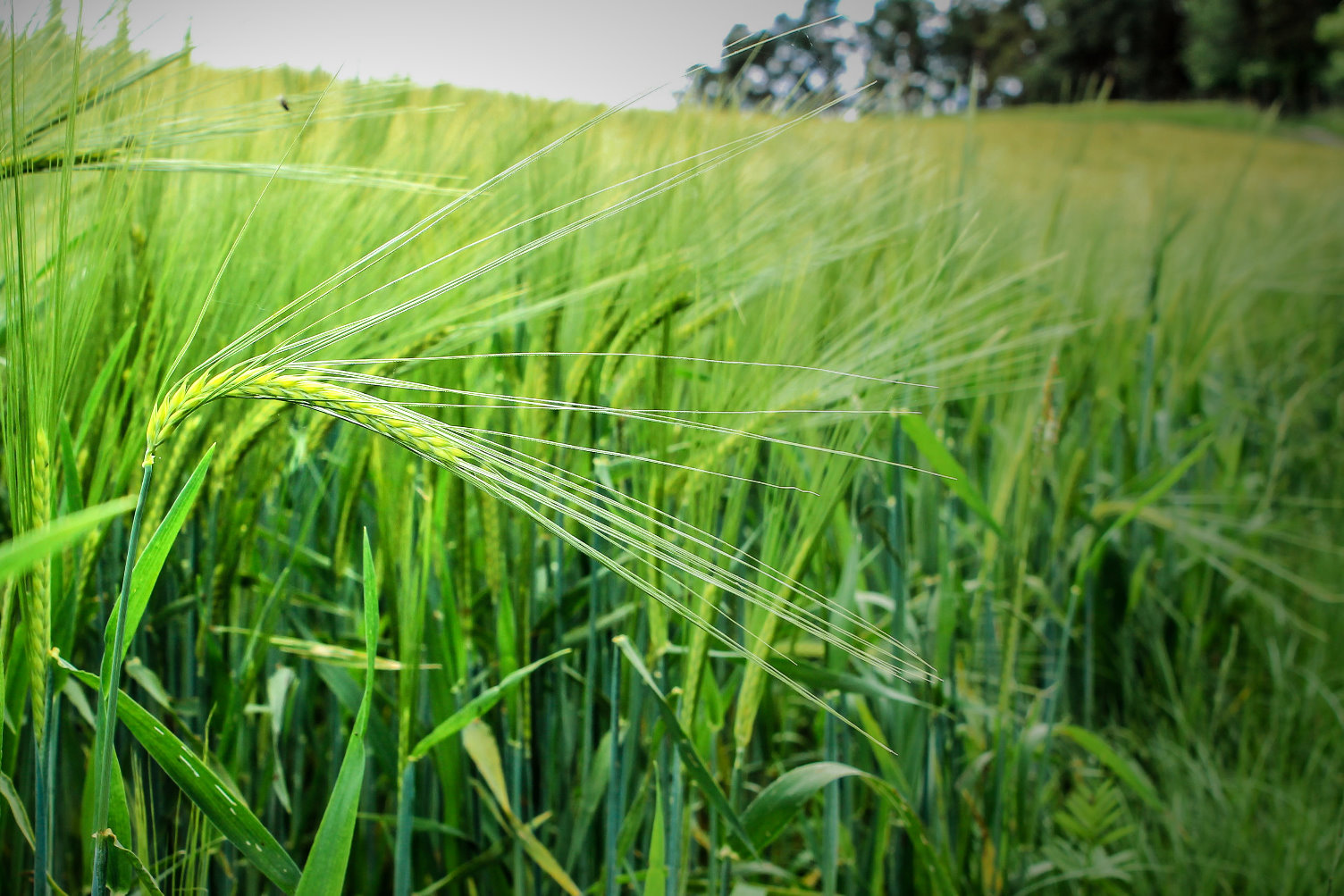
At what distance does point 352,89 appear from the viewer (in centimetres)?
78

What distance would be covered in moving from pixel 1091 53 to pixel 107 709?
692 inches

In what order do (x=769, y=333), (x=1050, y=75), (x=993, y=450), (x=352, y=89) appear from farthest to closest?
(x=1050, y=75)
(x=993, y=450)
(x=352, y=89)
(x=769, y=333)

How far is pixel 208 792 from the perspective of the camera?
385 mm

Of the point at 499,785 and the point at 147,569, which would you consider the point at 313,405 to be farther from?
the point at 499,785

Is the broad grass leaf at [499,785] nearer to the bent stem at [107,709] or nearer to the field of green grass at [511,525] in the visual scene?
the field of green grass at [511,525]

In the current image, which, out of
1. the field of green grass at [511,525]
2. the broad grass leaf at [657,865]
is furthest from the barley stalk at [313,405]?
the broad grass leaf at [657,865]

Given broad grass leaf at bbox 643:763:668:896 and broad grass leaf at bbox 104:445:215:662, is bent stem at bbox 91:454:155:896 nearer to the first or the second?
broad grass leaf at bbox 104:445:215:662

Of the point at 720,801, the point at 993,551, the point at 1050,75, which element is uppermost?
the point at 1050,75

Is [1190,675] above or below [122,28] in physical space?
below

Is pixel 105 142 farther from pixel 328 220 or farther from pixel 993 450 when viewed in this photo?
pixel 993 450

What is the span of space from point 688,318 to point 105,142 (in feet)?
1.45

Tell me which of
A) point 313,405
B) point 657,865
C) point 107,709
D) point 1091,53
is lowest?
point 657,865

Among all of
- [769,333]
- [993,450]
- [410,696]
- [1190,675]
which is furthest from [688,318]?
[1190,675]

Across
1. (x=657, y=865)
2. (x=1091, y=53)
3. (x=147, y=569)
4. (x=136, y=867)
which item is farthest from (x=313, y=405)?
(x=1091, y=53)
